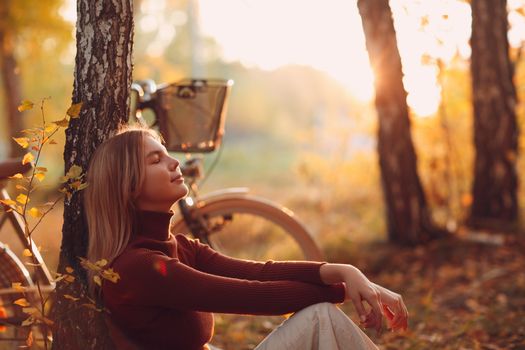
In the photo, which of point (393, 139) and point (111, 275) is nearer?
point (111, 275)

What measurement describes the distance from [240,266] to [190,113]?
0.96 m

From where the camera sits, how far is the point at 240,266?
2.36 metres

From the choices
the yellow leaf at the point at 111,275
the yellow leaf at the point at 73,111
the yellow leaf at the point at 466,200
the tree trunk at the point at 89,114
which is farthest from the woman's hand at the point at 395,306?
the yellow leaf at the point at 466,200

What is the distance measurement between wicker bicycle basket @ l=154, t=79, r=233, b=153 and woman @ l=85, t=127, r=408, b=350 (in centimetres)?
89

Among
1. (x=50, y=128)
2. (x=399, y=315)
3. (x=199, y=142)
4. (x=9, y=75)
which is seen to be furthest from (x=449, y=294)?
(x=9, y=75)

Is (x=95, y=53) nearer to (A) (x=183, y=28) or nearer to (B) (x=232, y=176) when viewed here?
(B) (x=232, y=176)

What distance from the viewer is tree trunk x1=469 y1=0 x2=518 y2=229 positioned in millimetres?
5621

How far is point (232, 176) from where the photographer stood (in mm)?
19156

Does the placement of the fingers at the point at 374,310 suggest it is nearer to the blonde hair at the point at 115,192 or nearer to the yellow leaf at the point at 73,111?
the blonde hair at the point at 115,192

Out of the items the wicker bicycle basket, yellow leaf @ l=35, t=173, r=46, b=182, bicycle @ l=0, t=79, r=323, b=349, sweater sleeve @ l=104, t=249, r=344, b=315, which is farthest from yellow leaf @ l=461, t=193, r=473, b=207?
yellow leaf @ l=35, t=173, r=46, b=182

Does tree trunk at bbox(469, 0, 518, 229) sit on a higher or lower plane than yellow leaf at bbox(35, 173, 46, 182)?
lower

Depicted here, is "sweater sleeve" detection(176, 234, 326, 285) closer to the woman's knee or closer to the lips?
the woman's knee

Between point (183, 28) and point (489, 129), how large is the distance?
28156mm

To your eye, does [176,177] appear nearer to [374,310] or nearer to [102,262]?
[102,262]
